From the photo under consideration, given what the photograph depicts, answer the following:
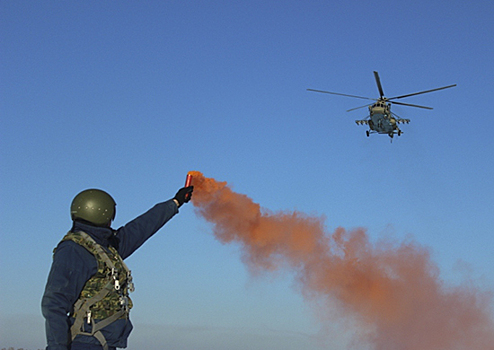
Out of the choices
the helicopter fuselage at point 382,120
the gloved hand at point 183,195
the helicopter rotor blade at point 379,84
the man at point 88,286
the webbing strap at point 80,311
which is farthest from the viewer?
the helicopter rotor blade at point 379,84

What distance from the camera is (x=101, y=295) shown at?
8.86 m

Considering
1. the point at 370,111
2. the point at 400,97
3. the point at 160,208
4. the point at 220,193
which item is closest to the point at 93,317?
the point at 160,208

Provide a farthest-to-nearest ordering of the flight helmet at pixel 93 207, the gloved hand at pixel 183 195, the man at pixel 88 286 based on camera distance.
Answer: the gloved hand at pixel 183 195
the flight helmet at pixel 93 207
the man at pixel 88 286

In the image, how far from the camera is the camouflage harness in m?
8.70

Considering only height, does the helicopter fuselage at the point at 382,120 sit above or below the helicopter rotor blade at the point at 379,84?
below

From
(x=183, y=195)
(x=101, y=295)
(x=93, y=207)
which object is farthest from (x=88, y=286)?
(x=183, y=195)

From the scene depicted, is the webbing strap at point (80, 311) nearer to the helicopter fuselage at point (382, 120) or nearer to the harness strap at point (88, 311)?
the harness strap at point (88, 311)

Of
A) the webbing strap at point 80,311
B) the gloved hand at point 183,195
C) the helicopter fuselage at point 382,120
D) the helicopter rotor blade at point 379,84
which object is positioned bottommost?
the webbing strap at point 80,311

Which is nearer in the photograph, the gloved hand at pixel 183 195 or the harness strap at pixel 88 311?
the harness strap at pixel 88 311

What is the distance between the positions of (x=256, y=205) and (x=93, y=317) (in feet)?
95.2

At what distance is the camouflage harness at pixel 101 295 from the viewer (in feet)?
28.5

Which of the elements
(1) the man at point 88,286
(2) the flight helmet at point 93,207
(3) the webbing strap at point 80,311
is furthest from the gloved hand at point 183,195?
(3) the webbing strap at point 80,311

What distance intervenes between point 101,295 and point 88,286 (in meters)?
0.20

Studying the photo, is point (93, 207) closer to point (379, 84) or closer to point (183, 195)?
point (183, 195)
